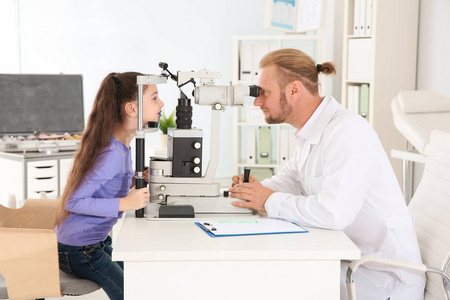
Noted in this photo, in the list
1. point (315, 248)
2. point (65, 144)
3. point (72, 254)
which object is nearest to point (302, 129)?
point (315, 248)

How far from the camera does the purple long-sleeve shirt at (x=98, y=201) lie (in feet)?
6.27

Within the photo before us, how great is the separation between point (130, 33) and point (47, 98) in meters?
2.01

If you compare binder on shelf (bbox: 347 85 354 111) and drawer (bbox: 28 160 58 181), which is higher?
binder on shelf (bbox: 347 85 354 111)

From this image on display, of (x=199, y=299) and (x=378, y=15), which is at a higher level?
(x=378, y=15)

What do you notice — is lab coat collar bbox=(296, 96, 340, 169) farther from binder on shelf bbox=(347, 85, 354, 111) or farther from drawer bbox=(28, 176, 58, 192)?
binder on shelf bbox=(347, 85, 354, 111)

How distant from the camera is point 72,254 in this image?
6.49 ft

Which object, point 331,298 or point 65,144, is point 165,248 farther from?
point 65,144

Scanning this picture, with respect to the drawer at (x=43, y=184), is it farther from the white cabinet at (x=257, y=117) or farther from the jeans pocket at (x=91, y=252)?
the jeans pocket at (x=91, y=252)

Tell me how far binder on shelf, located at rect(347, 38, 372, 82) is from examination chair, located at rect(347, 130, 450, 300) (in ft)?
8.02

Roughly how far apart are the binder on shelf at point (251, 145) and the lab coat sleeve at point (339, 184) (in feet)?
11.5

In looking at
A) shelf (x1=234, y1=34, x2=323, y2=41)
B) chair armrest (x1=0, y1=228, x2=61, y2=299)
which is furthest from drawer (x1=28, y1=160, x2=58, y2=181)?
chair armrest (x1=0, y1=228, x2=61, y2=299)

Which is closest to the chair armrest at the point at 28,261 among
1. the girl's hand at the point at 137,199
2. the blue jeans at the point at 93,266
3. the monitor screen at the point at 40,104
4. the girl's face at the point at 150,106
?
the blue jeans at the point at 93,266

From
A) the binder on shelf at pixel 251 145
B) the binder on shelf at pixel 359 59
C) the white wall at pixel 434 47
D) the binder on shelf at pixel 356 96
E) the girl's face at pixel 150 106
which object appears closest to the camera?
the girl's face at pixel 150 106

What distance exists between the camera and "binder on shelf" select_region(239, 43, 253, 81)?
527 centimetres
